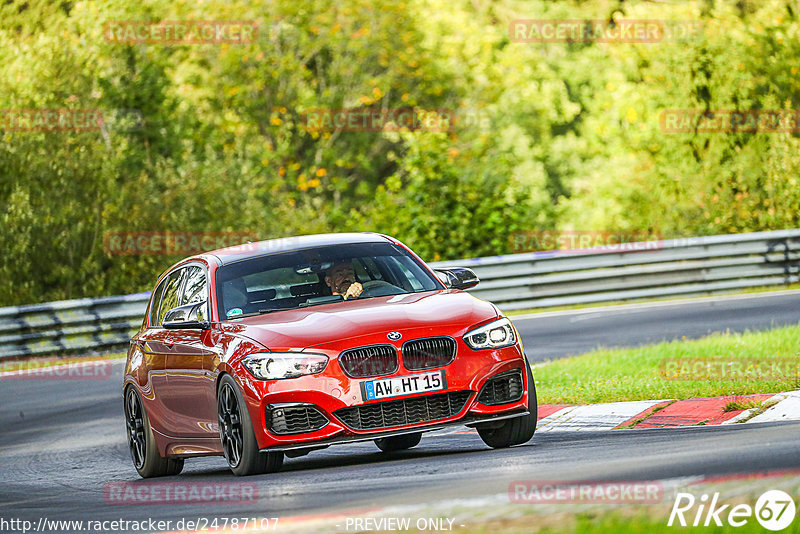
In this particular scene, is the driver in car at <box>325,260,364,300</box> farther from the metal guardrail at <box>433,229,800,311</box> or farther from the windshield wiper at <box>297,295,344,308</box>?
the metal guardrail at <box>433,229,800,311</box>

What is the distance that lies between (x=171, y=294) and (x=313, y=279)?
1608mm

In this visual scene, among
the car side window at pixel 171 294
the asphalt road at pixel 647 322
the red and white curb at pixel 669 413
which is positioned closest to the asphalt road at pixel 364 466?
the red and white curb at pixel 669 413

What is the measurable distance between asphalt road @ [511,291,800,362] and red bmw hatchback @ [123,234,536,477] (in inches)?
248

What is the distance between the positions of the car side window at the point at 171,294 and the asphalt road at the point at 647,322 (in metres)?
5.87

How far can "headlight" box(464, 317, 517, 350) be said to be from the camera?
906 cm

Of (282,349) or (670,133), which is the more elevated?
(282,349)

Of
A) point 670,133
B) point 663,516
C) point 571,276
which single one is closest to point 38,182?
point 571,276

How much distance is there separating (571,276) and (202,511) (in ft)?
52.5

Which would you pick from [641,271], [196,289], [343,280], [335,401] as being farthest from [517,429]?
[641,271]

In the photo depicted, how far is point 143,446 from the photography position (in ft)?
36.1

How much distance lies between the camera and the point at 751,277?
2370 cm

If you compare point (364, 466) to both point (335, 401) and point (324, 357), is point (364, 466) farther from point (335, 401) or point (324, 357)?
point (324, 357)

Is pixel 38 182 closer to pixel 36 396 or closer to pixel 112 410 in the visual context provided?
pixel 36 396

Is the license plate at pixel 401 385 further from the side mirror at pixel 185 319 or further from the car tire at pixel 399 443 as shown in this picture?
the car tire at pixel 399 443
